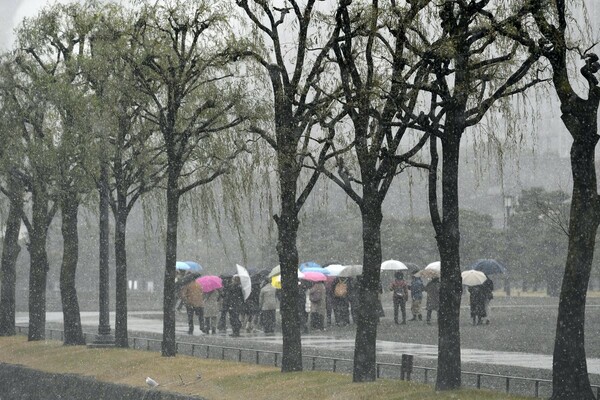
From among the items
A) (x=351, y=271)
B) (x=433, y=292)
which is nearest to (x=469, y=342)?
(x=433, y=292)

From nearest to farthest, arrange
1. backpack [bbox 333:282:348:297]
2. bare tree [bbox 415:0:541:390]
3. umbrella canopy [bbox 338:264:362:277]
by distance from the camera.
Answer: bare tree [bbox 415:0:541:390]
backpack [bbox 333:282:348:297]
umbrella canopy [bbox 338:264:362:277]

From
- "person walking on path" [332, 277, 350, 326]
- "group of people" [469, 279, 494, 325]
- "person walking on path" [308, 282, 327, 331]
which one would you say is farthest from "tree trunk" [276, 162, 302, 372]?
"group of people" [469, 279, 494, 325]

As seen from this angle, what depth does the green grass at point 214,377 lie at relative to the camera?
20.5 metres

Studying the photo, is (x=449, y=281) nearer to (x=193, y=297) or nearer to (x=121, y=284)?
(x=121, y=284)

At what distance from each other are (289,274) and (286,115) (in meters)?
3.16

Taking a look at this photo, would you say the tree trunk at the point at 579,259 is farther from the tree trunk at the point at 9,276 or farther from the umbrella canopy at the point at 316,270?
the tree trunk at the point at 9,276

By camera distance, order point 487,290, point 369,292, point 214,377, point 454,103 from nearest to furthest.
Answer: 1. point 454,103
2. point 369,292
3. point 214,377
4. point 487,290

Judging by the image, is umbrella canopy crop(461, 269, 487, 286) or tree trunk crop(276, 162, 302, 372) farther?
umbrella canopy crop(461, 269, 487, 286)

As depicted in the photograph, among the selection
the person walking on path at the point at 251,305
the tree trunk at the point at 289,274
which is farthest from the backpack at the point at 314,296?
the tree trunk at the point at 289,274

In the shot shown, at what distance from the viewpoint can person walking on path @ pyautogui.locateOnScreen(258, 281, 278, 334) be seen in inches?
1564

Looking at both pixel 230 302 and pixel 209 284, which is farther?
pixel 209 284

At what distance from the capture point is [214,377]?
990 inches

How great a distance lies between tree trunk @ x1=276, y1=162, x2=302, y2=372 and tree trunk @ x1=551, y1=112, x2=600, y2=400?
8484 mm

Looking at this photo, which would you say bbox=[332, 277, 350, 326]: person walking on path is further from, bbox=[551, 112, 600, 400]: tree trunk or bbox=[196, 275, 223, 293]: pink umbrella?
bbox=[551, 112, 600, 400]: tree trunk
